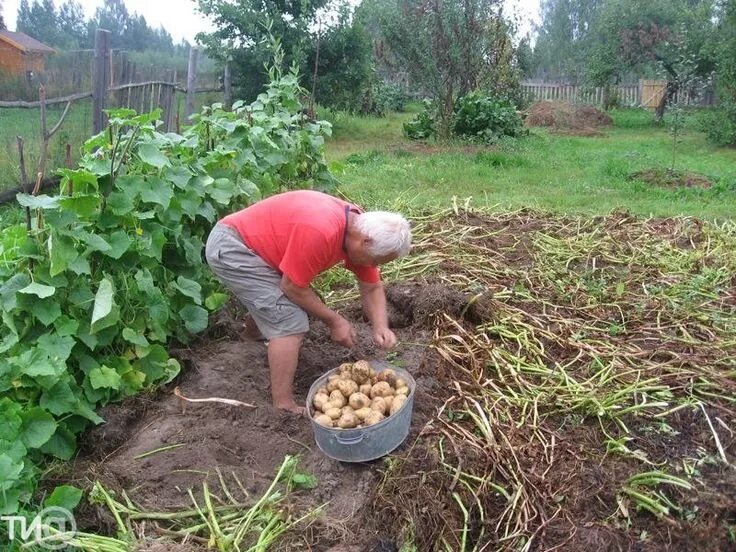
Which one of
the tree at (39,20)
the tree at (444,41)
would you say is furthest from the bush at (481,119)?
the tree at (39,20)

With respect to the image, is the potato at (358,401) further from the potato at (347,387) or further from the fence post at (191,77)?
the fence post at (191,77)

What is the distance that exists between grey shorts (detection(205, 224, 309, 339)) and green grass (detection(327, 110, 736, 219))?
3.53 metres

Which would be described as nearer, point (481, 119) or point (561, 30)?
point (481, 119)

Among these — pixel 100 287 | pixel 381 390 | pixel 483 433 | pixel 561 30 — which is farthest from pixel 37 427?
pixel 561 30

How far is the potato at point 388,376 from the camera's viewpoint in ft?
10.0

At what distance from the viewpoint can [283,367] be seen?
320cm

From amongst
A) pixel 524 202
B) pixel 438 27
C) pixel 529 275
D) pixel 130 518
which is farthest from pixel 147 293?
pixel 438 27

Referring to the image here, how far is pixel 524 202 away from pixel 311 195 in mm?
4815

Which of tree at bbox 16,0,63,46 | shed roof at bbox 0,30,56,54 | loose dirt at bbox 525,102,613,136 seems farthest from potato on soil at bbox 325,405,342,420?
tree at bbox 16,0,63,46

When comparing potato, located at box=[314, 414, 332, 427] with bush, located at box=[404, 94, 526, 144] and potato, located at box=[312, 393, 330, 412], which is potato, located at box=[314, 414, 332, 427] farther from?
bush, located at box=[404, 94, 526, 144]

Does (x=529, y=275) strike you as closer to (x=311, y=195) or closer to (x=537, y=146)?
(x=311, y=195)

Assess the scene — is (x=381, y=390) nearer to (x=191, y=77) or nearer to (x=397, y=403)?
(x=397, y=403)

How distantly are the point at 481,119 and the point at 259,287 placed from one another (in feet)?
35.4

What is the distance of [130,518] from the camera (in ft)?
8.32
